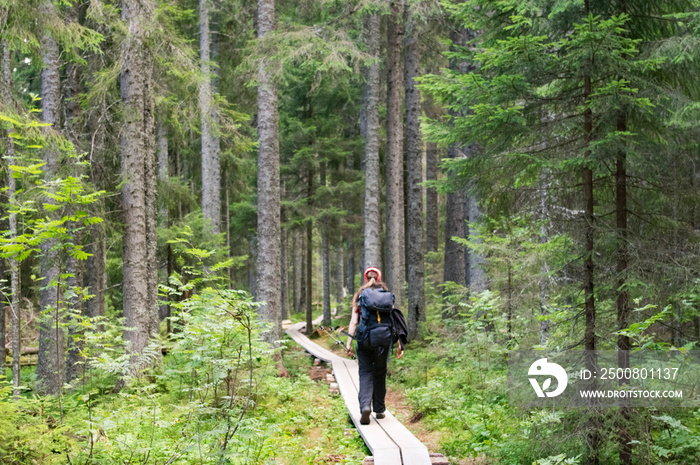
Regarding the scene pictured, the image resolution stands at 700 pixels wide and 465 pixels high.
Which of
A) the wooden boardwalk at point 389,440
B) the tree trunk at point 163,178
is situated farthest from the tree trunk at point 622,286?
the tree trunk at point 163,178

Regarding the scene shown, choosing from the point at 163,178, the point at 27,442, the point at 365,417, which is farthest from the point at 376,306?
the point at 163,178

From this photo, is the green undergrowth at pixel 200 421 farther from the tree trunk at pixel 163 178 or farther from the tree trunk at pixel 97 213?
the tree trunk at pixel 163 178

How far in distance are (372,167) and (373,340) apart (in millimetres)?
7913

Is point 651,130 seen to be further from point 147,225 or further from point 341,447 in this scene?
point 147,225

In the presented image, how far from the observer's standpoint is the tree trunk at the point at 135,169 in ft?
31.1

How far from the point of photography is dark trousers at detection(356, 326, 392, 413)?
7.11 meters

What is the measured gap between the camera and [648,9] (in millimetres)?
5629

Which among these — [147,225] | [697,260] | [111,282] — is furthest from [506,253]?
[111,282]

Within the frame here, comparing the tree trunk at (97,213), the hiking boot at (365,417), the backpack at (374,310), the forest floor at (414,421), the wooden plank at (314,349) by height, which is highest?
the tree trunk at (97,213)

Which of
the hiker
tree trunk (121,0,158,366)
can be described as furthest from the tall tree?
the hiker

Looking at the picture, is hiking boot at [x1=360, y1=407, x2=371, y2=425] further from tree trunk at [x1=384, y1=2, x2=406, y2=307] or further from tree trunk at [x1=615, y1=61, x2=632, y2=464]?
tree trunk at [x1=384, y1=2, x2=406, y2=307]

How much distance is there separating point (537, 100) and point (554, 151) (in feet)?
2.10

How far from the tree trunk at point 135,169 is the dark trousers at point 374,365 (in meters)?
4.74

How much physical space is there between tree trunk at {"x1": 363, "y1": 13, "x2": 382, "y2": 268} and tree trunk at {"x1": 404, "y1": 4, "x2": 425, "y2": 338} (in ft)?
3.67
